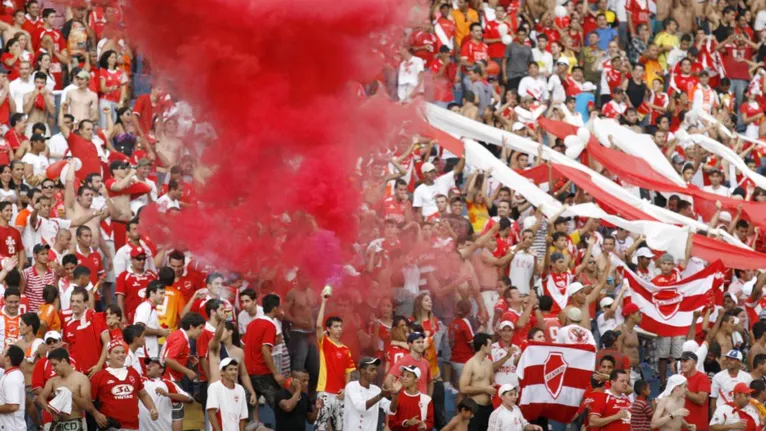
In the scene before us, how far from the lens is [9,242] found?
1445 centimetres

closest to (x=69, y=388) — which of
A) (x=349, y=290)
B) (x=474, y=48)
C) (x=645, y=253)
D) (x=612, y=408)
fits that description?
(x=349, y=290)

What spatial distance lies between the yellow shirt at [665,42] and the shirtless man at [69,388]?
1333 centimetres

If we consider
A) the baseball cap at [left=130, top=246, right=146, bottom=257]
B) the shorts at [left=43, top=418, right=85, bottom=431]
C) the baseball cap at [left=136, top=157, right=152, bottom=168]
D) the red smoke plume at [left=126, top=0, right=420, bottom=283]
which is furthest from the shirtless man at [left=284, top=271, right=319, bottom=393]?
the baseball cap at [left=136, top=157, right=152, bottom=168]

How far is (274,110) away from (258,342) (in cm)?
204

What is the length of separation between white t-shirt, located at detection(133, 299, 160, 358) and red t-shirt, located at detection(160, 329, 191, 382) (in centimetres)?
52

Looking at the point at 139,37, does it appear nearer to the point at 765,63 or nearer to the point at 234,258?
the point at 234,258

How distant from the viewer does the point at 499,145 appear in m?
18.8

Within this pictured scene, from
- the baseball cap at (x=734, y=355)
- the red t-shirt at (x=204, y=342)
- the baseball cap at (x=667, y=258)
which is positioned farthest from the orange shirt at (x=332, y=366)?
the baseball cap at (x=667, y=258)

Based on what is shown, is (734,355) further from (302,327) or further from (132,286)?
(132,286)

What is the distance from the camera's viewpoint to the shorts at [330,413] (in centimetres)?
1307

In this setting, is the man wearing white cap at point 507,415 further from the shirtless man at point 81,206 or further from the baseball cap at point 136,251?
the shirtless man at point 81,206

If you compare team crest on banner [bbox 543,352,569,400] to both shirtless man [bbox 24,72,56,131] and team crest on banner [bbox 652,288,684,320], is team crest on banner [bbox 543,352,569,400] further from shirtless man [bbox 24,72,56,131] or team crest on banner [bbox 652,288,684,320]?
shirtless man [bbox 24,72,56,131]

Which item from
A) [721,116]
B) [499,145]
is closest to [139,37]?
[499,145]

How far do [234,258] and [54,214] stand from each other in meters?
2.60
